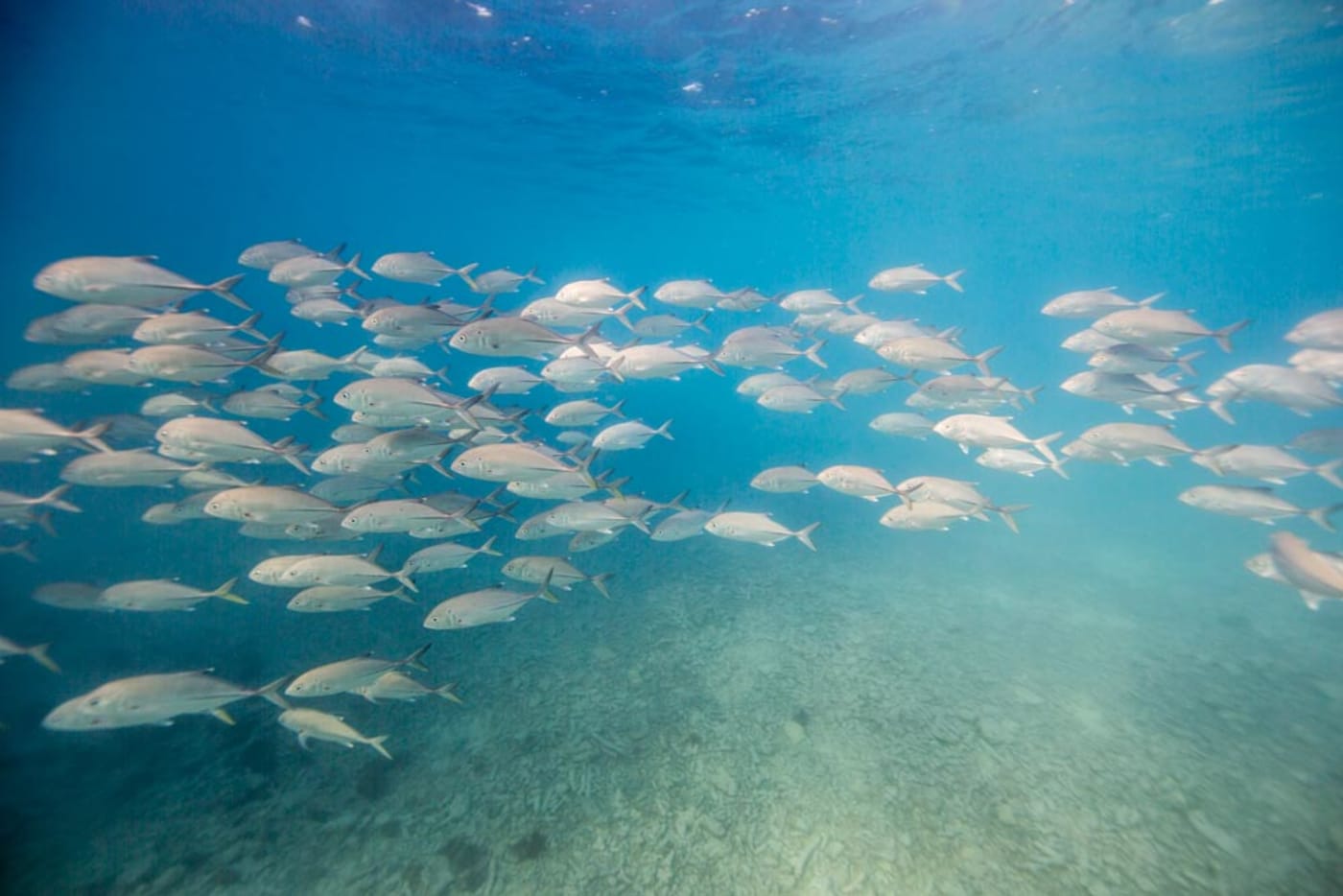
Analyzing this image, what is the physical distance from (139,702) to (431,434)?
3.00 metres

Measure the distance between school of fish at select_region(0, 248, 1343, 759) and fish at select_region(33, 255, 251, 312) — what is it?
21 millimetres

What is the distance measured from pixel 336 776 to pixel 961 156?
3552cm

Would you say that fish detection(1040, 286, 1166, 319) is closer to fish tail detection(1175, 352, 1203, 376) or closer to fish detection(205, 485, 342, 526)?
fish tail detection(1175, 352, 1203, 376)

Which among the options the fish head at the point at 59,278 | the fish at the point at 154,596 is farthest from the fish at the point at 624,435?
the fish head at the point at 59,278

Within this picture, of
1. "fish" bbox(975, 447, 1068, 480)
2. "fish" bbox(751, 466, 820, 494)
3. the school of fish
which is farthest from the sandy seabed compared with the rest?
"fish" bbox(975, 447, 1068, 480)

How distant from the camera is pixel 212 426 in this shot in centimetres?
518

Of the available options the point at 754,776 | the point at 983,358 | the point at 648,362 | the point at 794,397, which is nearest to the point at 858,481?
the point at 794,397

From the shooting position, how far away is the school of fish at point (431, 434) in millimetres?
5059

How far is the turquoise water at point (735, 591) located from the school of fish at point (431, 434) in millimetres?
1373

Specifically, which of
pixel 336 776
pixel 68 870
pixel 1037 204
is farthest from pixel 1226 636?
pixel 1037 204

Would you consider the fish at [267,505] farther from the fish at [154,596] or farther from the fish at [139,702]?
the fish at [139,702]

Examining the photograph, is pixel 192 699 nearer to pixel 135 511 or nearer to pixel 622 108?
pixel 135 511

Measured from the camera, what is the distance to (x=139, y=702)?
4.07m

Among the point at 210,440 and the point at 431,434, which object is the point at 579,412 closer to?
the point at 431,434
